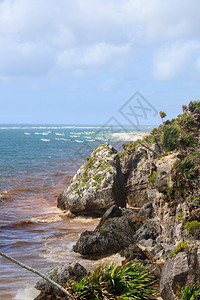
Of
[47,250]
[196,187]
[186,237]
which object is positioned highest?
[196,187]

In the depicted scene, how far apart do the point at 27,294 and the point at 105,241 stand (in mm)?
5290

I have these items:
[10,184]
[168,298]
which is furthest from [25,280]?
[10,184]

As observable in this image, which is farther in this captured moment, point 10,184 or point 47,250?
point 10,184

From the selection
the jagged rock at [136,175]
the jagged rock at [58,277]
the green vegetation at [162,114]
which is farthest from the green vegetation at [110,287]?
the green vegetation at [162,114]

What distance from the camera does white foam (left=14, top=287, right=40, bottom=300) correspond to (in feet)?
39.7

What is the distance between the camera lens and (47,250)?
1748 cm

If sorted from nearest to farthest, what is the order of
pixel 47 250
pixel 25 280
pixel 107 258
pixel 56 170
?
pixel 25 280
pixel 107 258
pixel 47 250
pixel 56 170

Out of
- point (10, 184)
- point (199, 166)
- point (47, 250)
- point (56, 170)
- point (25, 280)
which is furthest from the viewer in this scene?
point (56, 170)

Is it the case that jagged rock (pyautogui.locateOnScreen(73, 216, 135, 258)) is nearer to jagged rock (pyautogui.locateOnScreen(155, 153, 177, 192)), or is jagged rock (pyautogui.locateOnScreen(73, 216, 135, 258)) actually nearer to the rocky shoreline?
the rocky shoreline

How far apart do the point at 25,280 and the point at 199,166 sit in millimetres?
9384

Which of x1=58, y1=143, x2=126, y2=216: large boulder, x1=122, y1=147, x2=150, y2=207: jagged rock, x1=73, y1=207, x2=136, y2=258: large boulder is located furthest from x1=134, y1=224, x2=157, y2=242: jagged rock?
x1=122, y1=147, x2=150, y2=207: jagged rock

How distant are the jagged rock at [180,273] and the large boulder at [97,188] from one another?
37.8ft

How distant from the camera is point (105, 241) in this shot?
54.3ft

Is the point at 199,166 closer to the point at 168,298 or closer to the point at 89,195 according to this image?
the point at 168,298
